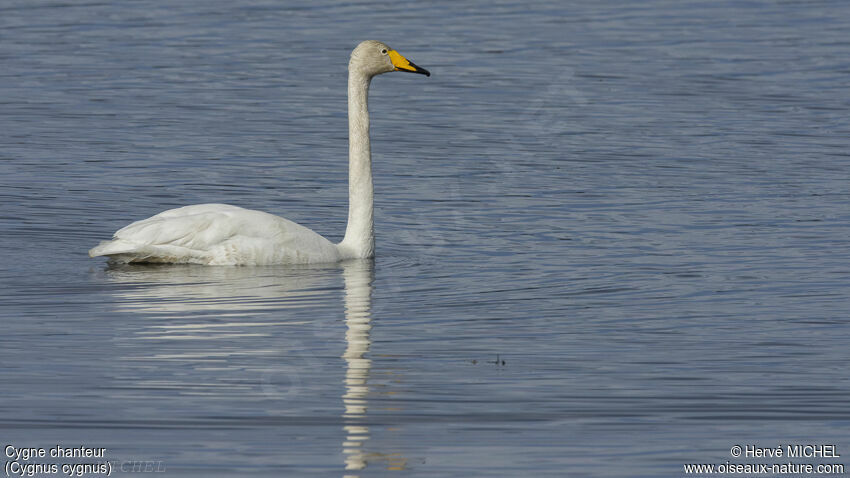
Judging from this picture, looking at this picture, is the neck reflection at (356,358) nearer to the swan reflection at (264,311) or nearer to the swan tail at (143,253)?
the swan reflection at (264,311)

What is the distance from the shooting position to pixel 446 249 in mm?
15117

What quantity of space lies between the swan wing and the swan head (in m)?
1.80

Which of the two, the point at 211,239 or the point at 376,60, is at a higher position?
the point at 376,60

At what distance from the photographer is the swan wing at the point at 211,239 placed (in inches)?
548

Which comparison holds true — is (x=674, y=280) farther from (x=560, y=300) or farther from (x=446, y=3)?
(x=446, y=3)

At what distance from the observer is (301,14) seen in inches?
1293

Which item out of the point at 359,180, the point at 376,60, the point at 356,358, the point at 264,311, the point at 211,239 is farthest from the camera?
the point at 376,60

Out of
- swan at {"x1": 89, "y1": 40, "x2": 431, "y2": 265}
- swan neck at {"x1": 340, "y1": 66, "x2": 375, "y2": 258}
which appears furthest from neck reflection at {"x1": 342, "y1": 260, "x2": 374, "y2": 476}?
swan at {"x1": 89, "y1": 40, "x2": 431, "y2": 265}

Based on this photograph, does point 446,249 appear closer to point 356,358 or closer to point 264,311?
point 264,311

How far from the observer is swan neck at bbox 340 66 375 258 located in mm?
14766

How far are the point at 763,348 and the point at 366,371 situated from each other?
2.66 meters

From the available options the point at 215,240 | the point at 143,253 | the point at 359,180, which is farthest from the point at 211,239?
the point at 359,180

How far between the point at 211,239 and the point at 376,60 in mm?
2362

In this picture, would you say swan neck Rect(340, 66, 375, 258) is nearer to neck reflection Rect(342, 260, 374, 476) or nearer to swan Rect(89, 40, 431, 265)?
neck reflection Rect(342, 260, 374, 476)
